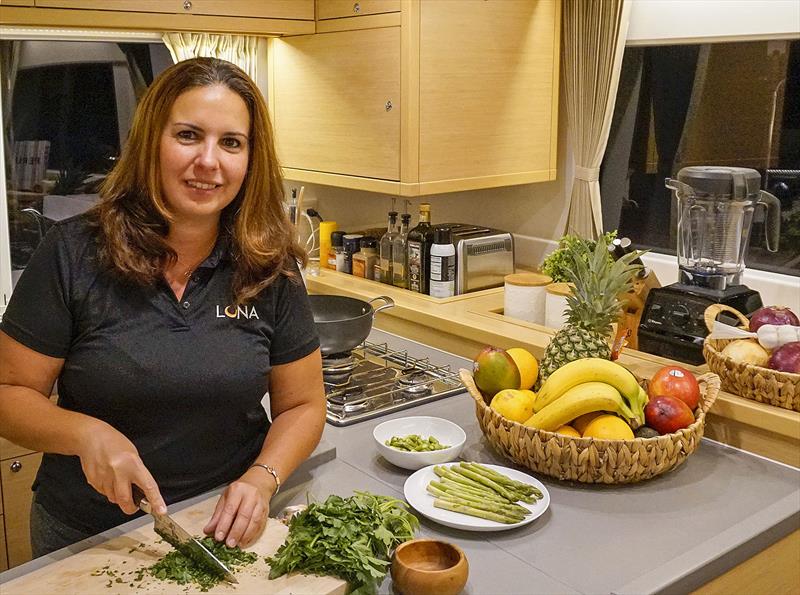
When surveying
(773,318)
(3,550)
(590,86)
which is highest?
(590,86)

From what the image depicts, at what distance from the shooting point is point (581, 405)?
5.66 feet

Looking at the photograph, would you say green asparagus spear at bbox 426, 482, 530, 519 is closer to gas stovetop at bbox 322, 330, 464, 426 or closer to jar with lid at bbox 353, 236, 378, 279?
gas stovetop at bbox 322, 330, 464, 426

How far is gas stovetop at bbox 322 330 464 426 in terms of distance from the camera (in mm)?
2111

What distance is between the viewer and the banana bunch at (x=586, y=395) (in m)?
1.73

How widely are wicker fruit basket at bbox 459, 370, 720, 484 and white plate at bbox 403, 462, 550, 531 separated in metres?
0.05

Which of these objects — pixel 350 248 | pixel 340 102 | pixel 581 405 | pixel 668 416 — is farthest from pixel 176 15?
pixel 668 416

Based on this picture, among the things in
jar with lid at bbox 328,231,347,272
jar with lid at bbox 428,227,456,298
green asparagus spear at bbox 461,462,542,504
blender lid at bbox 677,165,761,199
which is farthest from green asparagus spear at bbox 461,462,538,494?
jar with lid at bbox 328,231,347,272

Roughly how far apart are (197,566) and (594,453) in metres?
0.78

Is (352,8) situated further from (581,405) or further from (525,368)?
Result: (581,405)

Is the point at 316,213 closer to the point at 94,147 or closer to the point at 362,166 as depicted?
the point at 362,166

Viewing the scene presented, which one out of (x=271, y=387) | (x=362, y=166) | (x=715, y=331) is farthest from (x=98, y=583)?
(x=362, y=166)

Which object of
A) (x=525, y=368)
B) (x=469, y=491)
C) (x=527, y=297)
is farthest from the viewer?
(x=527, y=297)

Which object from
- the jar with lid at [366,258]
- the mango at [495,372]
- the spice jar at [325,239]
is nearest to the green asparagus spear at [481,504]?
the mango at [495,372]

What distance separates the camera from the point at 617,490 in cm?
173
